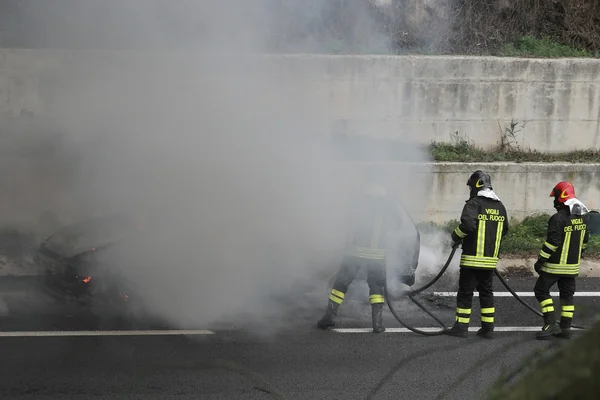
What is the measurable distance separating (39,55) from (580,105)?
671 centimetres

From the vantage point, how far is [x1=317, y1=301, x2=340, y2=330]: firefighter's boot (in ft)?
20.9

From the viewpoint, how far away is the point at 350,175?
28.2 feet

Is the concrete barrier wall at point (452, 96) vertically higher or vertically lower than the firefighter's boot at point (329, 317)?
higher

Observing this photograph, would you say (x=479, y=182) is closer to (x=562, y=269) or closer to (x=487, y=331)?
(x=562, y=269)

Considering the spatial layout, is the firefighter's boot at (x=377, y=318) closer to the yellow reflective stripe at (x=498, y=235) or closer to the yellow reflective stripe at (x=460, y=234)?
the yellow reflective stripe at (x=460, y=234)

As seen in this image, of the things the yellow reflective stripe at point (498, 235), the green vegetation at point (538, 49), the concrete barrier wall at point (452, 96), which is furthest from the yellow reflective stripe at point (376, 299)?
the green vegetation at point (538, 49)

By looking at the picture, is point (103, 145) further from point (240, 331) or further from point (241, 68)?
point (240, 331)

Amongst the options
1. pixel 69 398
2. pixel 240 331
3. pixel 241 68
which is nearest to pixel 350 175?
pixel 241 68

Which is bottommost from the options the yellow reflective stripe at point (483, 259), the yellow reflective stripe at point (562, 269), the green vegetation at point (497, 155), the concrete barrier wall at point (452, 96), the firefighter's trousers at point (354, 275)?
the firefighter's trousers at point (354, 275)

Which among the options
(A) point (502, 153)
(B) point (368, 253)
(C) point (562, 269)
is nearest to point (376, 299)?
(B) point (368, 253)

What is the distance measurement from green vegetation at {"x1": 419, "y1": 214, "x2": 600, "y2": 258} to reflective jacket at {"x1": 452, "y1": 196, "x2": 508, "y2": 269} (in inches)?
91.2

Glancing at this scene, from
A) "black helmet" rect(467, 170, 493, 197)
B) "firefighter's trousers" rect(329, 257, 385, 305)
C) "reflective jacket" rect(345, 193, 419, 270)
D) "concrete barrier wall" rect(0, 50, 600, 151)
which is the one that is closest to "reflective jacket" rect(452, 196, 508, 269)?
"black helmet" rect(467, 170, 493, 197)

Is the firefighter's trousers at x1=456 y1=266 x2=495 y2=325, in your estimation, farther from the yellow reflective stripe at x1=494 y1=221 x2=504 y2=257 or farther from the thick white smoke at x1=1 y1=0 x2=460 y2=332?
the thick white smoke at x1=1 y1=0 x2=460 y2=332

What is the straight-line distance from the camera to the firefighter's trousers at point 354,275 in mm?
6438
